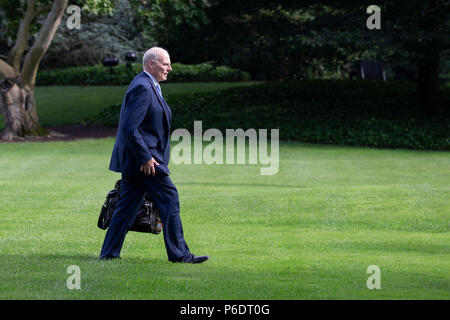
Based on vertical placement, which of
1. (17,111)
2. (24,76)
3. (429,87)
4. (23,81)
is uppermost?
(24,76)

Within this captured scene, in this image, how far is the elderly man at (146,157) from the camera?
7293 mm

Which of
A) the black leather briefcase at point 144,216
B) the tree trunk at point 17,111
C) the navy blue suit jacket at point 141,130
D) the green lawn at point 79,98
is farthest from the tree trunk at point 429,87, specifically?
the navy blue suit jacket at point 141,130

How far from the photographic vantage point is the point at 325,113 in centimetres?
2884

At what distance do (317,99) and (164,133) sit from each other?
2437cm

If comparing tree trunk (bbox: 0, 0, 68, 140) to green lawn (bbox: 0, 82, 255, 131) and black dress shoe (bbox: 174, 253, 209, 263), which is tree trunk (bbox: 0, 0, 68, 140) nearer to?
green lawn (bbox: 0, 82, 255, 131)

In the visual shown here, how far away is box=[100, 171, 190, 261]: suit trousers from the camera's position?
24.6 feet

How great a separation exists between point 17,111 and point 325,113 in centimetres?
1119

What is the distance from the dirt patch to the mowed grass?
564 centimetres

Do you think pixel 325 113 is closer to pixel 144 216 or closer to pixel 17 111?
pixel 17 111

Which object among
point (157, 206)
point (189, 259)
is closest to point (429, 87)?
point (189, 259)

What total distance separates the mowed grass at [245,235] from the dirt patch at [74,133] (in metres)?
5.64

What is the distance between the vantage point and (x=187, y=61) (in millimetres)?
44500

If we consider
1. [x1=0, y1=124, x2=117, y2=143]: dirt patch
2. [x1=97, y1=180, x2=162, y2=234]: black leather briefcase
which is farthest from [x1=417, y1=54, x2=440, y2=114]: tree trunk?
[x1=97, y1=180, x2=162, y2=234]: black leather briefcase

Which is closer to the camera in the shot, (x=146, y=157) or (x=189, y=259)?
(x=146, y=157)
